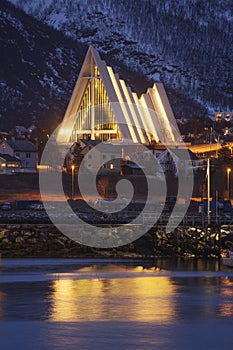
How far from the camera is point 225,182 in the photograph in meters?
63.0

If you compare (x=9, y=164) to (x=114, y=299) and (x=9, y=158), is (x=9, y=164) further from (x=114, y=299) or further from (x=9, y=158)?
(x=114, y=299)

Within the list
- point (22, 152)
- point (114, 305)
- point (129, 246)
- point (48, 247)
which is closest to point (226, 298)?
point (114, 305)

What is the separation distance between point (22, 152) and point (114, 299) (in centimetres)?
4762

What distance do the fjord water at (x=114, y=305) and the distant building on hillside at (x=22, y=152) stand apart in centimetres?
3723

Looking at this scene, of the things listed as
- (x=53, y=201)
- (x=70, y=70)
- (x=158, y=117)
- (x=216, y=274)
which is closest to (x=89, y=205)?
(x=53, y=201)

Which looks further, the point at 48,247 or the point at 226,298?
the point at 48,247

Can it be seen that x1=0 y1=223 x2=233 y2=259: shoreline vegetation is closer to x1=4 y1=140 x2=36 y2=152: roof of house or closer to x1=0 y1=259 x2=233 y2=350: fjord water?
x1=0 y1=259 x2=233 y2=350: fjord water

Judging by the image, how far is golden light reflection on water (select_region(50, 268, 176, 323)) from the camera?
24.7 meters

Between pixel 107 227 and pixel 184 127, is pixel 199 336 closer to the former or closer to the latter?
pixel 107 227

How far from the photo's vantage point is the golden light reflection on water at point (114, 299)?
24.7 m

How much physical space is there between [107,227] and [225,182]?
72.1 feet

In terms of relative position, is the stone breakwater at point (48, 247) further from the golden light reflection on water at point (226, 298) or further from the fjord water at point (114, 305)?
the golden light reflection on water at point (226, 298)

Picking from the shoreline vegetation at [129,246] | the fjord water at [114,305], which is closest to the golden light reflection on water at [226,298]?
the fjord water at [114,305]

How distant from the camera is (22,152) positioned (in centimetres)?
7425
